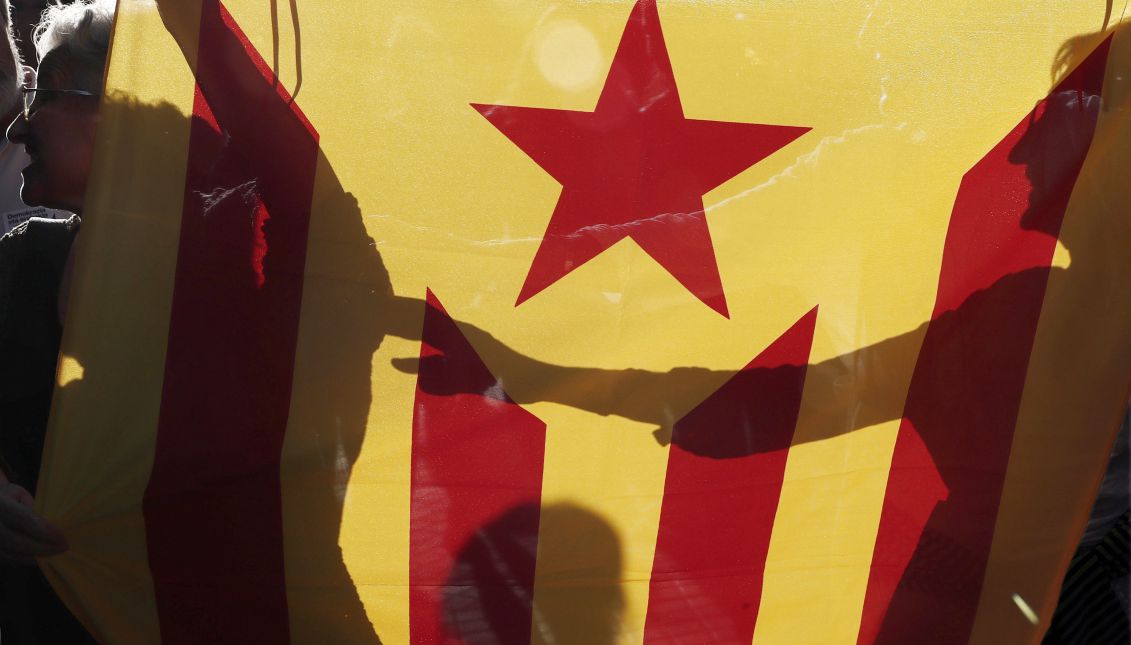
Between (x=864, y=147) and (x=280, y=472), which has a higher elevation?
Result: (x=864, y=147)

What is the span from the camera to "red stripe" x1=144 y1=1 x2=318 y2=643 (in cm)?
164

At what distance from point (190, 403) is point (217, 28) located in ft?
2.23

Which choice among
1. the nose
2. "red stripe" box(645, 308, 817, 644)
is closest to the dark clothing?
the nose

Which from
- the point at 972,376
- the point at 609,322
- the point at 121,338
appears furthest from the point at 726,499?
Answer: the point at 121,338

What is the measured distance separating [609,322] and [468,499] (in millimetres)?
430

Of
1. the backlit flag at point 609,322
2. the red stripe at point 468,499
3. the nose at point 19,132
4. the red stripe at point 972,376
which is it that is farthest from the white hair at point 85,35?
the red stripe at point 972,376

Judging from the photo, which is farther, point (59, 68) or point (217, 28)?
point (59, 68)

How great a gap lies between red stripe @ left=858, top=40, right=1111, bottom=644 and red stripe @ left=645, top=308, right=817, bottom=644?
0.73ft

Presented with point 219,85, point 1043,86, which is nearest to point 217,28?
point 219,85

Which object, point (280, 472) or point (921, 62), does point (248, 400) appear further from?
point (921, 62)

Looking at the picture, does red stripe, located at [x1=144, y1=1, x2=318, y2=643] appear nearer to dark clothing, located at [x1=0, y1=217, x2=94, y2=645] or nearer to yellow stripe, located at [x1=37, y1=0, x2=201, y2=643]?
yellow stripe, located at [x1=37, y1=0, x2=201, y2=643]

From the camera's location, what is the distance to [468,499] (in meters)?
1.71

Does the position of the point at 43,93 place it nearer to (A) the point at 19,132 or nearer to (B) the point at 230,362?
(A) the point at 19,132

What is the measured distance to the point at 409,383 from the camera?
1.70 metres
